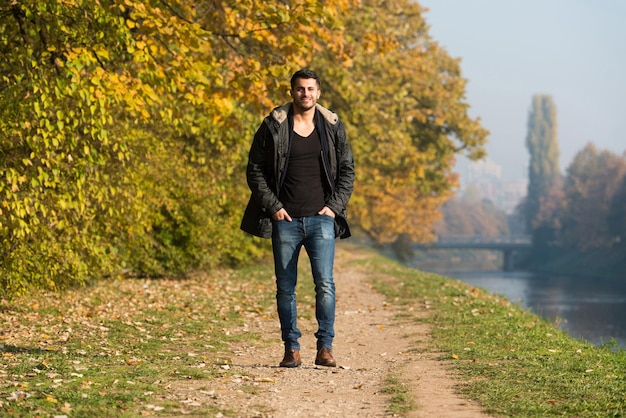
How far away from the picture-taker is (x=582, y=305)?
→ 49938 millimetres

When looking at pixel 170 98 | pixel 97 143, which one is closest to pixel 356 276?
pixel 170 98

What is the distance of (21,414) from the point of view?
272 inches

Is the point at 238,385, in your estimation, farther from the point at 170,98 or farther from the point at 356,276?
the point at 356,276

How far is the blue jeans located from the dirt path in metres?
0.40

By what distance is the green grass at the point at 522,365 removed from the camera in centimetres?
738

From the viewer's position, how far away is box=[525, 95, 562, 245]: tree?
136 meters

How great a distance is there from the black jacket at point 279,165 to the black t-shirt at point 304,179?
6 cm

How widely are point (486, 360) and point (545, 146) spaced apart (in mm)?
159925

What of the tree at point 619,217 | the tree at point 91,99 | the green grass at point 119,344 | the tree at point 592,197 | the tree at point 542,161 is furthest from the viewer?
the tree at point 542,161

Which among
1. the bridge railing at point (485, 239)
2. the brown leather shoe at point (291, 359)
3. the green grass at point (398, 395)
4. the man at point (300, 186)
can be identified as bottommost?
the bridge railing at point (485, 239)

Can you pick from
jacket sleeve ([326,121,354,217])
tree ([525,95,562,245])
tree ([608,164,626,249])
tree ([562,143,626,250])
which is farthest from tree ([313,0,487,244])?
tree ([525,95,562,245])

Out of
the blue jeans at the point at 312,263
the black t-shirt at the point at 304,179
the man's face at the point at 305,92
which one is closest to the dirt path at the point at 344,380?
the blue jeans at the point at 312,263

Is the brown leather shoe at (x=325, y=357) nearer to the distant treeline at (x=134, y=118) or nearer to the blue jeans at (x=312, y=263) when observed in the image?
the blue jeans at (x=312, y=263)

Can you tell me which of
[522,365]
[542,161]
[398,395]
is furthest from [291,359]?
[542,161]
